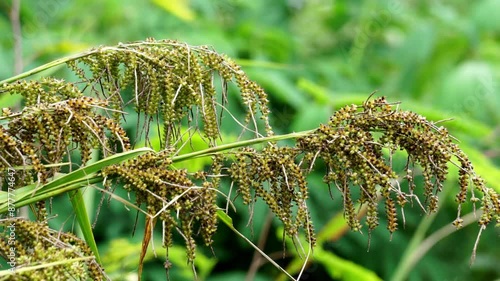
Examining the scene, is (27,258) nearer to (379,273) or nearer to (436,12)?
(379,273)

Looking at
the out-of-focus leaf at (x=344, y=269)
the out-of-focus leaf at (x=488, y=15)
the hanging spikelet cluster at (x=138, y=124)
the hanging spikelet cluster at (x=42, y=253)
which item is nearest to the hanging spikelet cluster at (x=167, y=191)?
the hanging spikelet cluster at (x=138, y=124)

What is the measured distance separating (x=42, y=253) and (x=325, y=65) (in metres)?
3.61

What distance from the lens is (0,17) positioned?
4.18 m

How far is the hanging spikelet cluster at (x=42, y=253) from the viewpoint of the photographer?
1167 mm

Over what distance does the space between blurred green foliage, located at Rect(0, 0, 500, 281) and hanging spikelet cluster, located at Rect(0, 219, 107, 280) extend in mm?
1798

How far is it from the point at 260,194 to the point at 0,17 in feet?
10.6

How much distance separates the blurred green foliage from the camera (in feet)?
12.1

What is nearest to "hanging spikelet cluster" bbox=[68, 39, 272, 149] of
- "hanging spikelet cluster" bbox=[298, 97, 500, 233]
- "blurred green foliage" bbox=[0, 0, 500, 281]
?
"hanging spikelet cluster" bbox=[298, 97, 500, 233]

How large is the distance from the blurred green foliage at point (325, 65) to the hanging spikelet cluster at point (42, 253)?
1798 millimetres

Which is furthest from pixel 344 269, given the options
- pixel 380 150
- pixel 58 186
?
pixel 58 186

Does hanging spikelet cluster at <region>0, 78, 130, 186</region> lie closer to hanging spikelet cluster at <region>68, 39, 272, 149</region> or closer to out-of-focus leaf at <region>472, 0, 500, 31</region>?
hanging spikelet cluster at <region>68, 39, 272, 149</region>

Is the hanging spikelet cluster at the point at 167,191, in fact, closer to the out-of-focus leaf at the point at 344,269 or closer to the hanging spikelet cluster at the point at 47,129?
the hanging spikelet cluster at the point at 47,129

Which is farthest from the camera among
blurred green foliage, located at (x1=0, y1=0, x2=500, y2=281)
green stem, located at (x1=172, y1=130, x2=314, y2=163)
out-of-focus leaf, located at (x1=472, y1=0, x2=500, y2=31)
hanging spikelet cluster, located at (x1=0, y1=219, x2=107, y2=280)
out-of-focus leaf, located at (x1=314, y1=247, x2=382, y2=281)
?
out-of-focus leaf, located at (x1=472, y1=0, x2=500, y2=31)

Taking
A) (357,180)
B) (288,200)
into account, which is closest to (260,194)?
(288,200)
